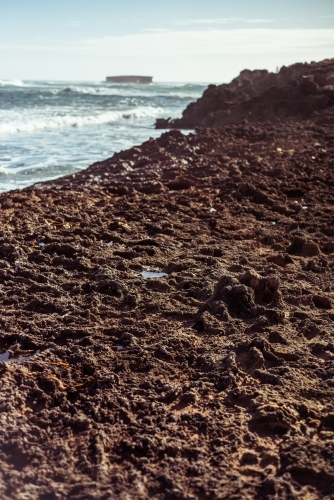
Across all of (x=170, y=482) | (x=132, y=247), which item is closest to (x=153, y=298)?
(x=132, y=247)

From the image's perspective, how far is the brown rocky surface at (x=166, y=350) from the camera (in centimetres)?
252

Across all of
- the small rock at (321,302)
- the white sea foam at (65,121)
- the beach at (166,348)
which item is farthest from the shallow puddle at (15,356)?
the white sea foam at (65,121)

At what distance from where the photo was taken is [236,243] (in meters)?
5.77

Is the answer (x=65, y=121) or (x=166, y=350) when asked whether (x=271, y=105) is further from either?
(x=166, y=350)

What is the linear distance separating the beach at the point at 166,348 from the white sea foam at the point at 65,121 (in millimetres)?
11956

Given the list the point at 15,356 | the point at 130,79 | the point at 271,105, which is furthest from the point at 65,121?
the point at 130,79

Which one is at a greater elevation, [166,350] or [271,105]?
[271,105]

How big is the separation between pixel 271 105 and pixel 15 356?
17001mm

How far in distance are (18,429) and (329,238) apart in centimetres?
403

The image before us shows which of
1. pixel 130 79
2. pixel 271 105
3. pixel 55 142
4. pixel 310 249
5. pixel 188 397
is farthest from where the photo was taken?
pixel 130 79

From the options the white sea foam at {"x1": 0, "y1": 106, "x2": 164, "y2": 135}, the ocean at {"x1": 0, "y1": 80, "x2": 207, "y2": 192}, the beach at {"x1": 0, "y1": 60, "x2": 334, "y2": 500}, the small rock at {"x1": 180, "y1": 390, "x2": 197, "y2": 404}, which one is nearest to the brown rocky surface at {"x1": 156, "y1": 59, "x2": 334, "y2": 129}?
the ocean at {"x1": 0, "y1": 80, "x2": 207, "y2": 192}

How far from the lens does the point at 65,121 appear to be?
858 inches

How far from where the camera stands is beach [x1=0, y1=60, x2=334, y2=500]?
2.52 m

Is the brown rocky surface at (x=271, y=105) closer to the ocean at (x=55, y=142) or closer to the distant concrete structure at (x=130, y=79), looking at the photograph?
the ocean at (x=55, y=142)
